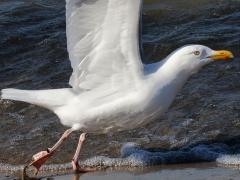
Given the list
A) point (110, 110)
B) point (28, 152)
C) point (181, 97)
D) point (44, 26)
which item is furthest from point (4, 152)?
point (44, 26)

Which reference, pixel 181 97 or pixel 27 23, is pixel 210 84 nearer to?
pixel 181 97

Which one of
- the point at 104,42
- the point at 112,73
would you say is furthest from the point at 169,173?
the point at 104,42

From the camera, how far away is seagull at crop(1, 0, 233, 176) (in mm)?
7148

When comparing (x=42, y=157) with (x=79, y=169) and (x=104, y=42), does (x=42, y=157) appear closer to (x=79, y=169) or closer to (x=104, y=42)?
(x=79, y=169)

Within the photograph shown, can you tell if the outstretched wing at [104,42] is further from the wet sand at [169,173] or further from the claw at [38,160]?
the wet sand at [169,173]

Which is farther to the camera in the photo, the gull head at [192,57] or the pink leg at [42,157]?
the pink leg at [42,157]

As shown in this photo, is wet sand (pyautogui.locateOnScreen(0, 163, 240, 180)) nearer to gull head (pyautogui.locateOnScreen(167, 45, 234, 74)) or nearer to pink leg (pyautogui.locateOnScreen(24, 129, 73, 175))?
pink leg (pyautogui.locateOnScreen(24, 129, 73, 175))

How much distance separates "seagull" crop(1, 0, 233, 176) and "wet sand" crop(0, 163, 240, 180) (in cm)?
21

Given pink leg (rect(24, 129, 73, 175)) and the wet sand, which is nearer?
the wet sand

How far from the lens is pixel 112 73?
296 inches

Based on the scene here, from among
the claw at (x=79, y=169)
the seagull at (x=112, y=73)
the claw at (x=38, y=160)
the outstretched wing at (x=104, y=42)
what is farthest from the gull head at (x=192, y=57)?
the claw at (x=38, y=160)

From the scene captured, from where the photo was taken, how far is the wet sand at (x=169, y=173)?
23.9 feet

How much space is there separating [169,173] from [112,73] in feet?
3.57

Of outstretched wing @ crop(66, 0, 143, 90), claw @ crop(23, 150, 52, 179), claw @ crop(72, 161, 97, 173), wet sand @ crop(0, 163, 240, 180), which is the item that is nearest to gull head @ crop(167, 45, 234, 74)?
outstretched wing @ crop(66, 0, 143, 90)
